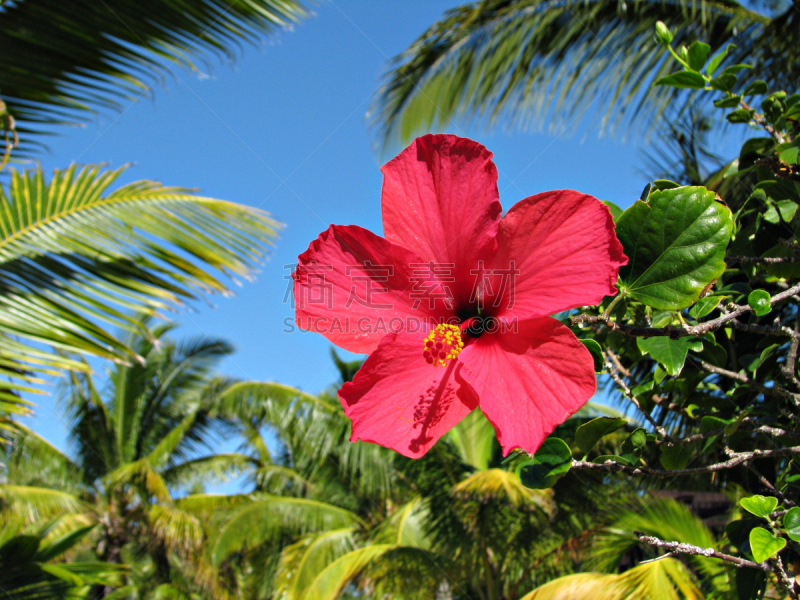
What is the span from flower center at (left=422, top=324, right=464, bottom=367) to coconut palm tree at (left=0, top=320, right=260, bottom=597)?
26.7 feet

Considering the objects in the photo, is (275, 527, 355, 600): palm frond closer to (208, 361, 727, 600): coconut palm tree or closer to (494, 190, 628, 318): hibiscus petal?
(208, 361, 727, 600): coconut palm tree

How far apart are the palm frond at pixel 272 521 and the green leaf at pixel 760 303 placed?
703cm

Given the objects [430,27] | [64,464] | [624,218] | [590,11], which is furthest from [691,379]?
[64,464]

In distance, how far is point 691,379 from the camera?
0.87 metres

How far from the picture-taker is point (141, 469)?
7.77m

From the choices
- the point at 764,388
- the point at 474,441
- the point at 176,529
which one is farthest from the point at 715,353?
the point at 176,529

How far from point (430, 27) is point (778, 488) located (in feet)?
13.7

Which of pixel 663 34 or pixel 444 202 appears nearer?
pixel 444 202

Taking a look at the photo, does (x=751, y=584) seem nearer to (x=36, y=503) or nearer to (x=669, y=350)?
(x=669, y=350)

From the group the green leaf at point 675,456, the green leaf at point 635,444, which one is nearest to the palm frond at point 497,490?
the green leaf at point 675,456

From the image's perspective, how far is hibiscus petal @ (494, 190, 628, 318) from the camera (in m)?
0.55

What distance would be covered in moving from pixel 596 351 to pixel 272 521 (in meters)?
7.17

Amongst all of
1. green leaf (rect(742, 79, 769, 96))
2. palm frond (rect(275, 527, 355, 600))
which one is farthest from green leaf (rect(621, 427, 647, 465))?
palm frond (rect(275, 527, 355, 600))

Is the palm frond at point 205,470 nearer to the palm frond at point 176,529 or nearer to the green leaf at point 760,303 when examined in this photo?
the palm frond at point 176,529
